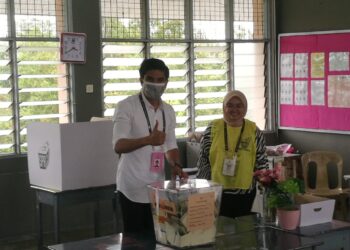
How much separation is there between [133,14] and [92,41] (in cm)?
57

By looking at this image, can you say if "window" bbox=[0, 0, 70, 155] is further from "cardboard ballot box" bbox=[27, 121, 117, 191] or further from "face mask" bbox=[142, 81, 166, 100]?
"face mask" bbox=[142, 81, 166, 100]

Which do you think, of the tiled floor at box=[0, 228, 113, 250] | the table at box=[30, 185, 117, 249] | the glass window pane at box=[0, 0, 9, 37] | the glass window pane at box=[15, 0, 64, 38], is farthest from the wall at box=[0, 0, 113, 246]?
the table at box=[30, 185, 117, 249]

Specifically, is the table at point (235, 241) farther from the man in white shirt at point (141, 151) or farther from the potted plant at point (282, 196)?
the man in white shirt at point (141, 151)

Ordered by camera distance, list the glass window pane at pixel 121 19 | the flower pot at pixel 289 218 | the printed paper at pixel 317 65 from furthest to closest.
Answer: the printed paper at pixel 317 65 < the glass window pane at pixel 121 19 < the flower pot at pixel 289 218

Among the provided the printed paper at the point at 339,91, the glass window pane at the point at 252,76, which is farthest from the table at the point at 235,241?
the glass window pane at the point at 252,76

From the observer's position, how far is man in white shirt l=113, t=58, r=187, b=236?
3359mm

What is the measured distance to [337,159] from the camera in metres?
6.15

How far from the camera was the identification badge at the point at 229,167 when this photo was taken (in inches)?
155

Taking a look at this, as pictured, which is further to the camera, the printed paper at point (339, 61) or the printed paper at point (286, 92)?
the printed paper at point (286, 92)

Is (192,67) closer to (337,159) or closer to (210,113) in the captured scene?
(210,113)

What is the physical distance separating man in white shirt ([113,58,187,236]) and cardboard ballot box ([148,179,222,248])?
573 millimetres

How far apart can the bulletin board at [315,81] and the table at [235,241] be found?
375 cm

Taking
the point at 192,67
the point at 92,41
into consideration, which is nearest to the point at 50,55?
the point at 92,41

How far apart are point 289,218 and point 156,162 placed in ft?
2.58
